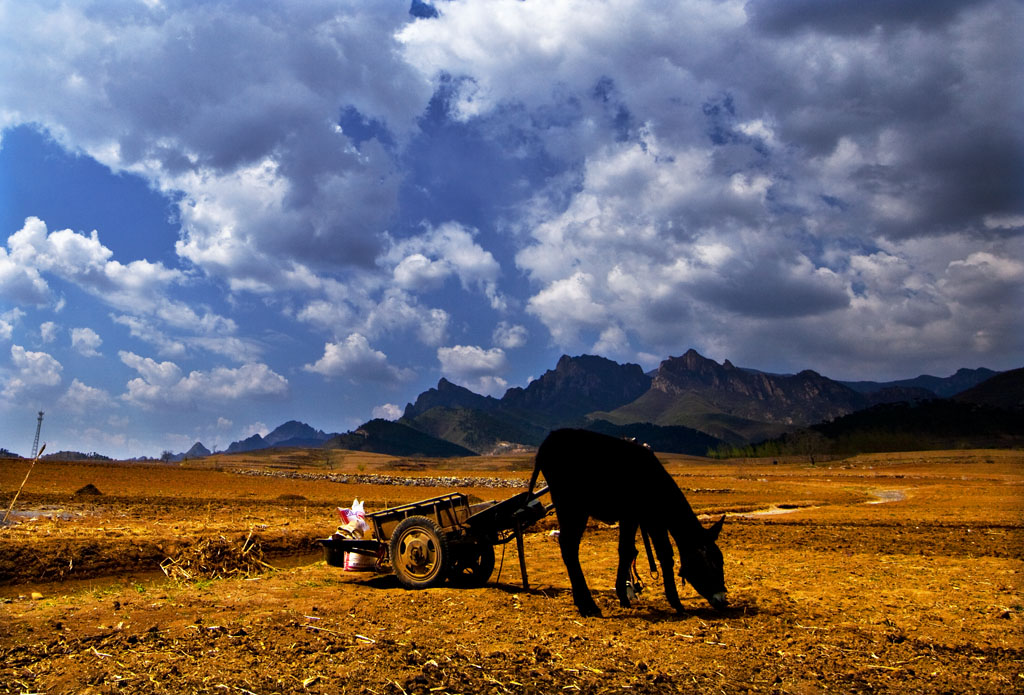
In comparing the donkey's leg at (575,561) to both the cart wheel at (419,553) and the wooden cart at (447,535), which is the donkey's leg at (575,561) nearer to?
the wooden cart at (447,535)

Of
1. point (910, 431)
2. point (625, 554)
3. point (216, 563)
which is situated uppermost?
point (625, 554)

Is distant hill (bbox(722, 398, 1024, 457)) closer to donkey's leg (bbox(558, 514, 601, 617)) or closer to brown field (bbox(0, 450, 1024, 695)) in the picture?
brown field (bbox(0, 450, 1024, 695))

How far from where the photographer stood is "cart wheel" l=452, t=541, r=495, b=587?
36.1 ft

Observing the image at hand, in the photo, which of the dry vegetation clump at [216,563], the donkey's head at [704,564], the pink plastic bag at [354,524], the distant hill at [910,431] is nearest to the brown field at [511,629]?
the dry vegetation clump at [216,563]

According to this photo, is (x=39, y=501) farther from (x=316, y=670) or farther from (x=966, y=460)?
(x=966, y=460)

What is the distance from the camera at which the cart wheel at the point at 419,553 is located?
10.4 meters

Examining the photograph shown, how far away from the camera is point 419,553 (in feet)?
35.0

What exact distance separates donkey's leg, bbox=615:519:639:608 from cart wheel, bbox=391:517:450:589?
10.5 ft

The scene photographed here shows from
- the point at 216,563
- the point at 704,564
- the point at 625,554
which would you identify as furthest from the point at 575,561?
the point at 216,563

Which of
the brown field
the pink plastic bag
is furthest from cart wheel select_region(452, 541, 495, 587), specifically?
the pink plastic bag

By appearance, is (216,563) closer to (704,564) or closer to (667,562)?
(667,562)

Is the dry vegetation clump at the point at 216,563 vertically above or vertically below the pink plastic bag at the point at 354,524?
below

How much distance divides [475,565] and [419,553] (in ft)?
4.54

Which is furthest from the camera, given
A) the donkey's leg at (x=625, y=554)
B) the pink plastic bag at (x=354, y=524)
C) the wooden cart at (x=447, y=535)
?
the pink plastic bag at (x=354, y=524)
